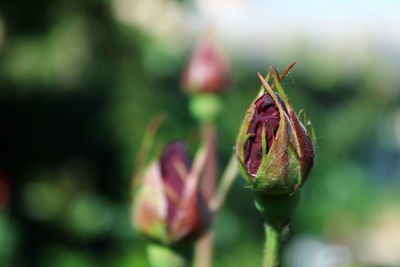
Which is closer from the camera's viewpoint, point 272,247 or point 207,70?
point 272,247

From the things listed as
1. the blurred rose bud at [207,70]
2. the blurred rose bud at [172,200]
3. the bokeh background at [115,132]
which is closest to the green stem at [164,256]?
the blurred rose bud at [172,200]

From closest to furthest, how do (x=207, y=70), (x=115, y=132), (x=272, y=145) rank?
(x=272, y=145)
(x=207, y=70)
(x=115, y=132)

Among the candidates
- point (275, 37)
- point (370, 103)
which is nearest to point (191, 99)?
point (370, 103)

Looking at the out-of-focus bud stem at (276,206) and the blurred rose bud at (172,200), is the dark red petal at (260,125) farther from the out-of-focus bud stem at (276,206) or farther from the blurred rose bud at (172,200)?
the blurred rose bud at (172,200)

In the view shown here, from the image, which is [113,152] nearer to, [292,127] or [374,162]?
[374,162]

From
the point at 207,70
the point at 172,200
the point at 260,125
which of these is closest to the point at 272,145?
the point at 260,125

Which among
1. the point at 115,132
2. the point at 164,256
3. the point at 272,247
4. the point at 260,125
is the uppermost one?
the point at 260,125

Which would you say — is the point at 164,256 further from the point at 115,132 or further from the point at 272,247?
the point at 115,132
